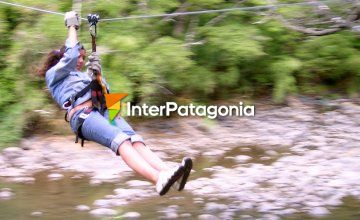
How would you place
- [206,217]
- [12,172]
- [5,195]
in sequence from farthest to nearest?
[12,172] → [5,195] → [206,217]

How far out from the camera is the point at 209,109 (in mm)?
8047

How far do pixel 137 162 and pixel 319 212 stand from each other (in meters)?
1.70

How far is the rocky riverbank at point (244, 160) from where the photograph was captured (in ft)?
17.5

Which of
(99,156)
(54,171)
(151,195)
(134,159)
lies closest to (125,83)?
(99,156)

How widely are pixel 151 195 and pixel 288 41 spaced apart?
359 centimetres

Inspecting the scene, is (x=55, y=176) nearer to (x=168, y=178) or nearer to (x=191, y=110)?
(x=191, y=110)

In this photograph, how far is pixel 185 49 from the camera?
7.45m

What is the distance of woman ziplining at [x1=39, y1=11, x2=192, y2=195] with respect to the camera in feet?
13.7

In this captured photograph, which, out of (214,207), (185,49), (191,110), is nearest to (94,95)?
(214,207)

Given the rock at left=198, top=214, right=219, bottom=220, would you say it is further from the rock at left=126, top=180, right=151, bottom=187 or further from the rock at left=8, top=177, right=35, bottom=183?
the rock at left=8, top=177, right=35, bottom=183

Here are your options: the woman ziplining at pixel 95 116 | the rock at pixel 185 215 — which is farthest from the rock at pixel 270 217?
the woman ziplining at pixel 95 116

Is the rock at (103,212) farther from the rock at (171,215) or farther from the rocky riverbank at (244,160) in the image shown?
the rock at (171,215)

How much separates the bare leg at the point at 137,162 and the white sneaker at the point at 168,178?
0.09 metres

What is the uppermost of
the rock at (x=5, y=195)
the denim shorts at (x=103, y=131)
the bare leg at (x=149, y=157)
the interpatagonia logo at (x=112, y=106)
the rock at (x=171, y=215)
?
the interpatagonia logo at (x=112, y=106)
